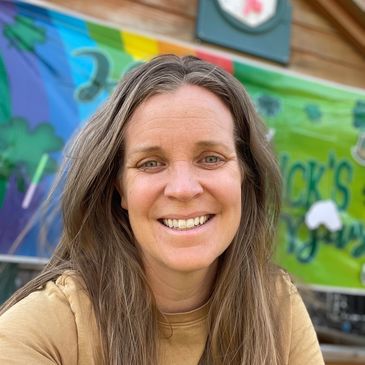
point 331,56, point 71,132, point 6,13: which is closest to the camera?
point 6,13

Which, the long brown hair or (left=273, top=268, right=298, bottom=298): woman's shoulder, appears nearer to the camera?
the long brown hair

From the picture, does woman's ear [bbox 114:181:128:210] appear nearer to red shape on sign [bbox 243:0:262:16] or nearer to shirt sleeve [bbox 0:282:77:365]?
shirt sleeve [bbox 0:282:77:365]

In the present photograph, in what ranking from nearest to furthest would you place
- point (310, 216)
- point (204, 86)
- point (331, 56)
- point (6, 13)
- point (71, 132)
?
point (204, 86) → point (6, 13) → point (71, 132) → point (310, 216) → point (331, 56)

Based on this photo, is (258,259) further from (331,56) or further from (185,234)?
(331,56)

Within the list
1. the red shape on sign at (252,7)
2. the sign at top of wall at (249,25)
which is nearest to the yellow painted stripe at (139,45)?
the sign at top of wall at (249,25)

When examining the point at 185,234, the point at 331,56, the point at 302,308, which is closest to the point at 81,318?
the point at 185,234

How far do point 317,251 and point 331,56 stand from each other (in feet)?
3.77

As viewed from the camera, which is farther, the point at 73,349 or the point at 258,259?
the point at 258,259

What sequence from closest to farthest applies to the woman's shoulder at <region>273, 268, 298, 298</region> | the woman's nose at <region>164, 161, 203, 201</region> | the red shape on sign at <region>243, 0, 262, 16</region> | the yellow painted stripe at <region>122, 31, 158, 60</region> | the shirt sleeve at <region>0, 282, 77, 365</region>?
the shirt sleeve at <region>0, 282, 77, 365</region> < the woman's nose at <region>164, 161, 203, 201</region> < the woman's shoulder at <region>273, 268, 298, 298</region> < the yellow painted stripe at <region>122, 31, 158, 60</region> < the red shape on sign at <region>243, 0, 262, 16</region>

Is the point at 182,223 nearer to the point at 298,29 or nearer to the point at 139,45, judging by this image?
the point at 139,45

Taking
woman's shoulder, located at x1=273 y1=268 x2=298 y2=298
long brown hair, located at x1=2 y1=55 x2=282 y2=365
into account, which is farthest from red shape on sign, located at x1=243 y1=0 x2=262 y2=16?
woman's shoulder, located at x1=273 y1=268 x2=298 y2=298

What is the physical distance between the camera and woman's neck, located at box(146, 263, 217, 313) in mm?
1516

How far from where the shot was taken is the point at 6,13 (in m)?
2.69

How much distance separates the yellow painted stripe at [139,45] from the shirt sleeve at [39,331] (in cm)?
188
